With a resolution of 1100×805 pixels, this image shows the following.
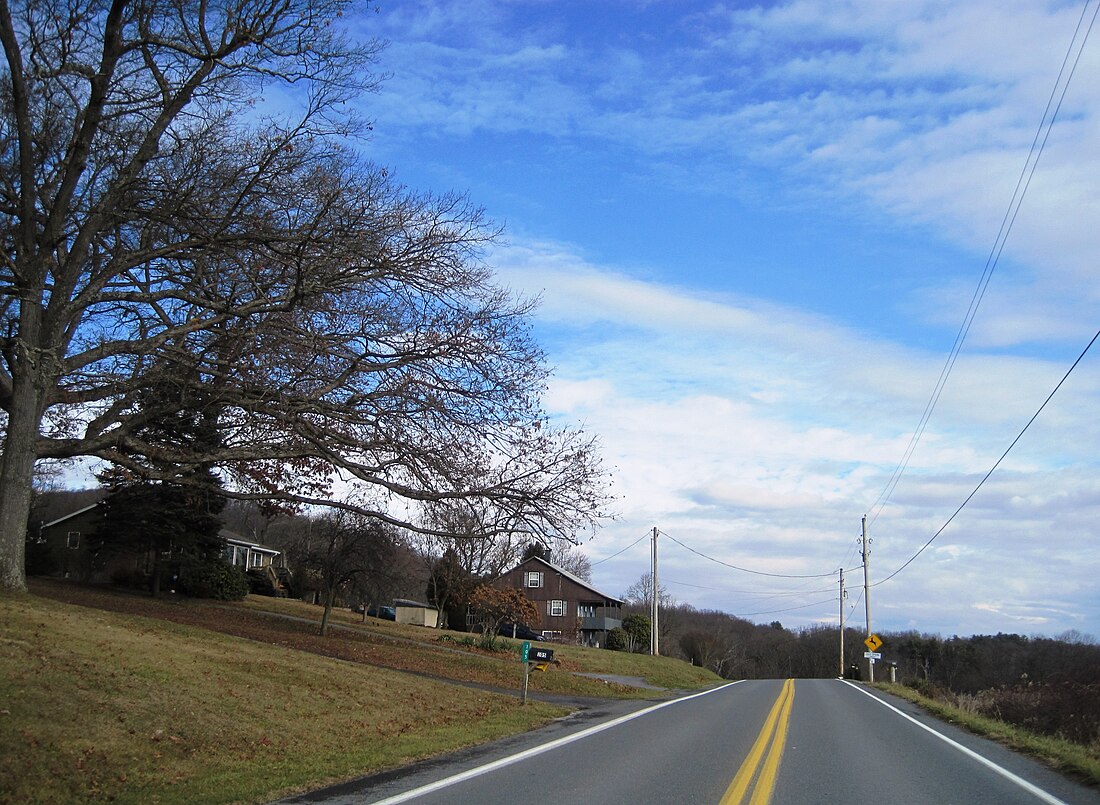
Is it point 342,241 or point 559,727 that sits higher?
point 342,241

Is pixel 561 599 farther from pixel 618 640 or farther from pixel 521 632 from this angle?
pixel 521 632

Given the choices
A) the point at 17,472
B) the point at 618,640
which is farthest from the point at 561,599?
the point at 17,472

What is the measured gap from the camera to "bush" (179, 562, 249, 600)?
123ft

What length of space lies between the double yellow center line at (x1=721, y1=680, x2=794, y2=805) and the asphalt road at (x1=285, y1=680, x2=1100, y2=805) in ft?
0.08

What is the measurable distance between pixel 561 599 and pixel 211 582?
44136 millimetres

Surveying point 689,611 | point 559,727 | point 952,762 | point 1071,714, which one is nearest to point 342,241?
point 559,727

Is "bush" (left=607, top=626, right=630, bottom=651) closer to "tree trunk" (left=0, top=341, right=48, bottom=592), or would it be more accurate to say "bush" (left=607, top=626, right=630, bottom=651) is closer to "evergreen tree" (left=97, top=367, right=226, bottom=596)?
"evergreen tree" (left=97, top=367, right=226, bottom=596)

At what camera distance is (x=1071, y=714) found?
67.7 feet

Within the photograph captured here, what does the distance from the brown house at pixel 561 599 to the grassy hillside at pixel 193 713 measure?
5749 cm

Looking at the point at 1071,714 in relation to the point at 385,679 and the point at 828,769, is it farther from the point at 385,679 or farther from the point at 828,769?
the point at 385,679

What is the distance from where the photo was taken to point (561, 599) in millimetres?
77750

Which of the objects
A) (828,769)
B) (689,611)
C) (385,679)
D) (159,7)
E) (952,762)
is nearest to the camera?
(828,769)

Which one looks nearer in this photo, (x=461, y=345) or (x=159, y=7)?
(x=159, y=7)

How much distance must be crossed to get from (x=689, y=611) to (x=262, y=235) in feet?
417
